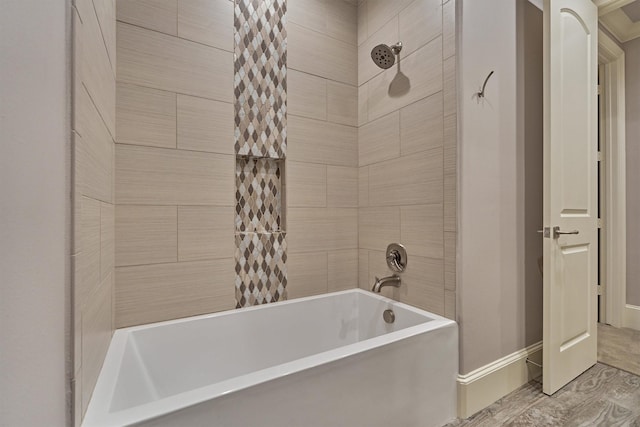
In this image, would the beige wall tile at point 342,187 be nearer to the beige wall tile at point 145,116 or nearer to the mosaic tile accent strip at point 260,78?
the mosaic tile accent strip at point 260,78

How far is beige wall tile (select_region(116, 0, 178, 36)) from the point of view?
1.54 metres

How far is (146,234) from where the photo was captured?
5.22 feet

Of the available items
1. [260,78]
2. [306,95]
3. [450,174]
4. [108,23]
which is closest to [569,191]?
[450,174]

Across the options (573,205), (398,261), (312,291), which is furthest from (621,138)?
(312,291)

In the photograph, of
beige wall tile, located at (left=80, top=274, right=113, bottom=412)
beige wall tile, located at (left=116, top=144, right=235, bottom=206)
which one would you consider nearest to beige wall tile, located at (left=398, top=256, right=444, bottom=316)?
beige wall tile, located at (left=116, top=144, right=235, bottom=206)

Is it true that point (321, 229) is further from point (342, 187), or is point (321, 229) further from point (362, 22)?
point (362, 22)

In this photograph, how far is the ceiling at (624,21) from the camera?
96.9 inches

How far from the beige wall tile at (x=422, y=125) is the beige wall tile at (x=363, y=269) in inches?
31.3

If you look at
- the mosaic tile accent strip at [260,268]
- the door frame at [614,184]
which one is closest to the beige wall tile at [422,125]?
the mosaic tile accent strip at [260,268]

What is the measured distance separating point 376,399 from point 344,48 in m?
2.25

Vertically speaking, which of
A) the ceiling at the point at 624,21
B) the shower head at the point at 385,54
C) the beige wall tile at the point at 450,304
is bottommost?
the beige wall tile at the point at 450,304

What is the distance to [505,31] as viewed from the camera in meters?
1.79

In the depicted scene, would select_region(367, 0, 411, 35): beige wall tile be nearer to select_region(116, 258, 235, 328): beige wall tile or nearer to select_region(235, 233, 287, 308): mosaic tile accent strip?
select_region(235, 233, 287, 308): mosaic tile accent strip

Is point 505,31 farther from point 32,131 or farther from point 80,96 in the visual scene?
point 32,131
